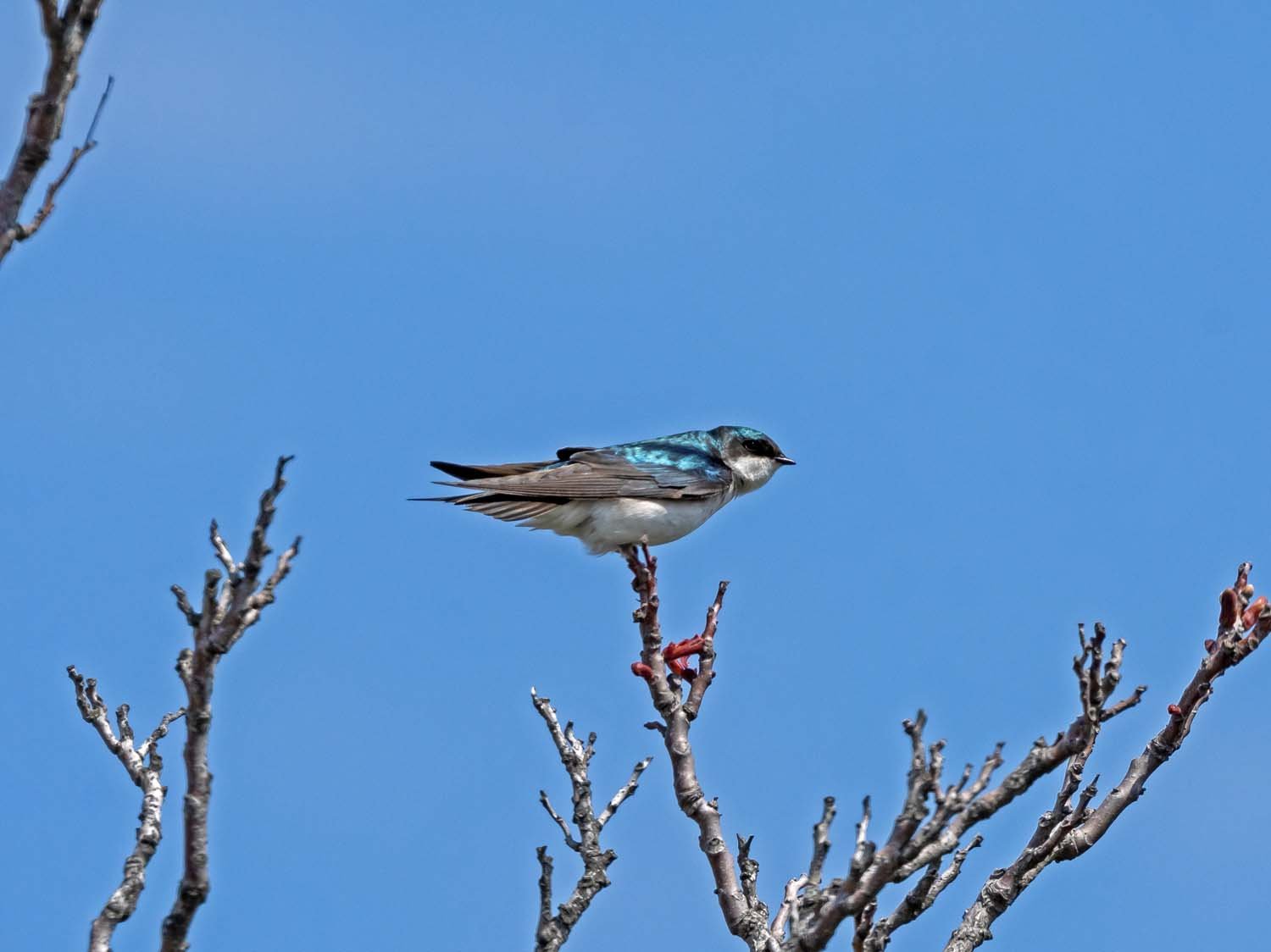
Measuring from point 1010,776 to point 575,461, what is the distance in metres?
7.63

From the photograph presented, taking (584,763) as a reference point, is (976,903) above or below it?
below

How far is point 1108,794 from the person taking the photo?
319 inches

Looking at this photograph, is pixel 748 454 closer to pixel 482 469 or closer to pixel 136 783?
pixel 482 469

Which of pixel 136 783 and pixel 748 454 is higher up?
pixel 748 454

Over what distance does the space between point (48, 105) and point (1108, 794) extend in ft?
19.3

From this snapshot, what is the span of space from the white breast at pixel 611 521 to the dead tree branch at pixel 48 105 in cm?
791

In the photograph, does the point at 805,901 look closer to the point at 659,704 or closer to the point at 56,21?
the point at 659,704

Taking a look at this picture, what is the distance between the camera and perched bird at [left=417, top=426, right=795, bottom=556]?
1297 cm

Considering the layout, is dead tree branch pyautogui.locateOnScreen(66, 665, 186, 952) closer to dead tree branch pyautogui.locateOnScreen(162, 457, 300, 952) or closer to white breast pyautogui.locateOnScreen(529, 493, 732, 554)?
dead tree branch pyautogui.locateOnScreen(162, 457, 300, 952)

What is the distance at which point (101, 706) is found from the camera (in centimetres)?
881

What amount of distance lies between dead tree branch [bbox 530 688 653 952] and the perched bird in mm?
3451

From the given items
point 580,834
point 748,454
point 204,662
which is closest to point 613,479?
point 748,454

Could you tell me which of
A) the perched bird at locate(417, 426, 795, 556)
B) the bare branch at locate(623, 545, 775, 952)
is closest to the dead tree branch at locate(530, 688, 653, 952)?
the bare branch at locate(623, 545, 775, 952)

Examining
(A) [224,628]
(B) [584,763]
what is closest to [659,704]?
(B) [584,763]
